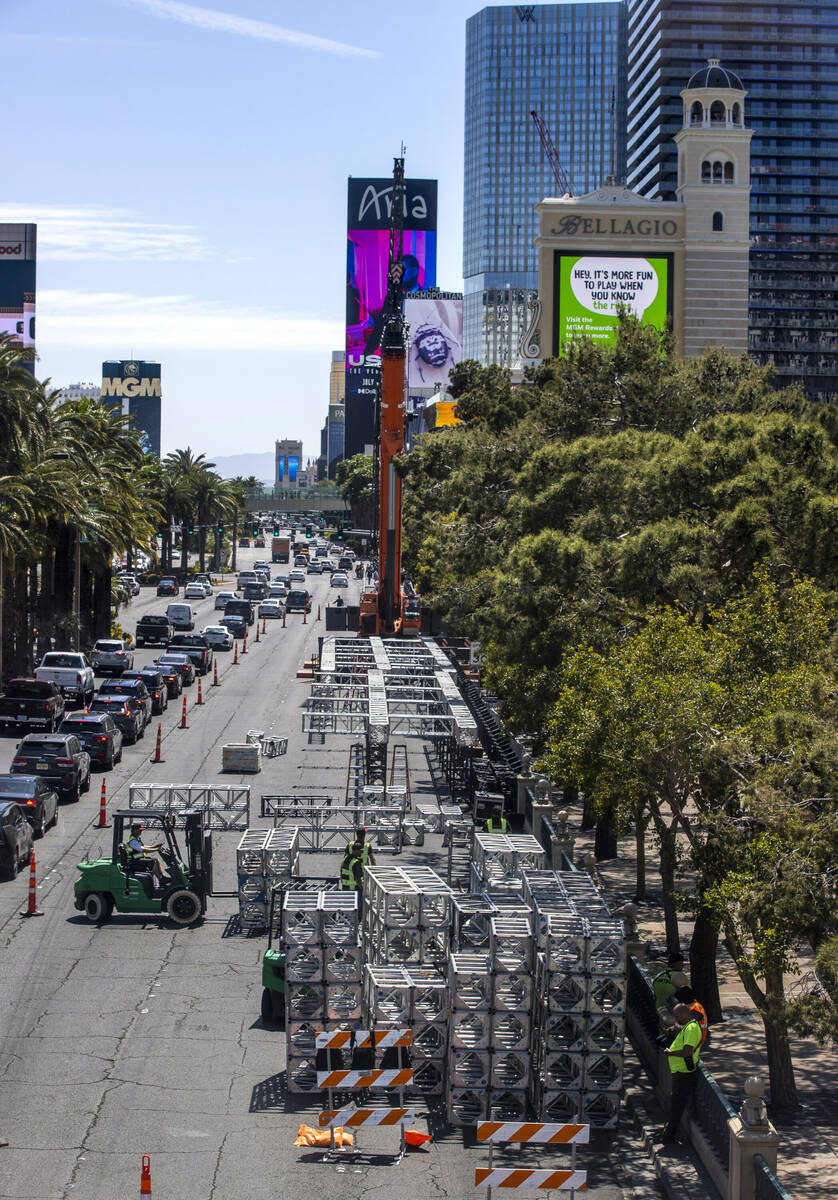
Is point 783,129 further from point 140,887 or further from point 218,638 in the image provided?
point 140,887

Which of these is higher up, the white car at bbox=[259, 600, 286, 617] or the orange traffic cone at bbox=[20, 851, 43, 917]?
the white car at bbox=[259, 600, 286, 617]

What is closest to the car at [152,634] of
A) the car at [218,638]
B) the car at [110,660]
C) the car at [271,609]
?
the car at [218,638]

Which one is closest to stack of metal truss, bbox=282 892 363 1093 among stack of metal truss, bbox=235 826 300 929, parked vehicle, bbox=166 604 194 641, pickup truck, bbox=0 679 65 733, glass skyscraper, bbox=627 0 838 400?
stack of metal truss, bbox=235 826 300 929

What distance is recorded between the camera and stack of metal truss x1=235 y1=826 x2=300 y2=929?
26.1 meters

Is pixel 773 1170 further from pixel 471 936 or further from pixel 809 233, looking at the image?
pixel 809 233

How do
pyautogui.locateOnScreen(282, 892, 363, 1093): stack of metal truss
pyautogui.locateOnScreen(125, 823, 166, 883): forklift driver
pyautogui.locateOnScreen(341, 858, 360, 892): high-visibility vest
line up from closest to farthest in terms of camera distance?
pyautogui.locateOnScreen(282, 892, 363, 1093): stack of metal truss → pyautogui.locateOnScreen(341, 858, 360, 892): high-visibility vest → pyautogui.locateOnScreen(125, 823, 166, 883): forklift driver

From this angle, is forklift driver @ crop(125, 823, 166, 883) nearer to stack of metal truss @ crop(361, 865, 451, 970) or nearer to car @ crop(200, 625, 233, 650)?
stack of metal truss @ crop(361, 865, 451, 970)

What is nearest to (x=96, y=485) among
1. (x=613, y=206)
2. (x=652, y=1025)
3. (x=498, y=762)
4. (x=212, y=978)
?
(x=498, y=762)

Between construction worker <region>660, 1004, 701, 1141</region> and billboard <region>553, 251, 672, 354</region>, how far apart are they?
230 feet

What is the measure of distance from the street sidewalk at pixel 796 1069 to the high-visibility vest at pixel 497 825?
2965 mm

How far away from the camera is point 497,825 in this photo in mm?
33938

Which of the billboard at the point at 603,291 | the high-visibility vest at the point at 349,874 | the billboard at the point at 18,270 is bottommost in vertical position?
the high-visibility vest at the point at 349,874

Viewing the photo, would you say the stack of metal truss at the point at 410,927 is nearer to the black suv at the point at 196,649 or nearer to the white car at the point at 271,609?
the black suv at the point at 196,649

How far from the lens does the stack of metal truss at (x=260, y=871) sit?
→ 85.6 ft
